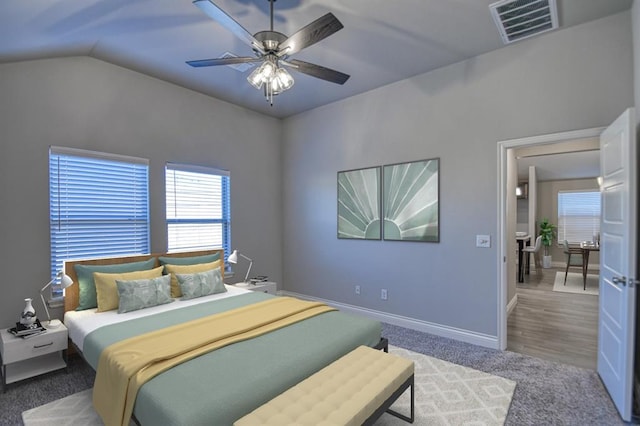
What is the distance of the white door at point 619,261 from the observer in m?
2.16

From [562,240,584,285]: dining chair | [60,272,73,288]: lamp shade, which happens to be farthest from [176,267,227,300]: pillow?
[562,240,584,285]: dining chair

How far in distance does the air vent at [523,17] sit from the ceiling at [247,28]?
7 centimetres

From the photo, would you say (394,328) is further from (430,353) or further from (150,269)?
(150,269)

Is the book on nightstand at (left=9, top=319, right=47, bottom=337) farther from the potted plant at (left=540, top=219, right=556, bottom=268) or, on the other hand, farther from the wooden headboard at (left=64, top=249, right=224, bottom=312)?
the potted plant at (left=540, top=219, right=556, bottom=268)

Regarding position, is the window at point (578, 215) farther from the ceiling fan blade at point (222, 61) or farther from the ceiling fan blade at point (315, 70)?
the ceiling fan blade at point (222, 61)

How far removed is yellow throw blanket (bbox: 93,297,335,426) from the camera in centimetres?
177

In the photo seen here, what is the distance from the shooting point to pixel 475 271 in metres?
3.50

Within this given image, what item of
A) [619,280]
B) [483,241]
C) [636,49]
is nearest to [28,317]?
[483,241]

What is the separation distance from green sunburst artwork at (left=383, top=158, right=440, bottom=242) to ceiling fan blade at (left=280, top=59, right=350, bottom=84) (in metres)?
1.78

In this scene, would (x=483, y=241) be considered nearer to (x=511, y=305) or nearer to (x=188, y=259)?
(x=511, y=305)

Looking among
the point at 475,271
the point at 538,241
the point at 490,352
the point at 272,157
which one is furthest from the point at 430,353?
the point at 538,241

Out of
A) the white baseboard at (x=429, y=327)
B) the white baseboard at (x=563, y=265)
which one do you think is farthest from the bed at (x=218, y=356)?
the white baseboard at (x=563, y=265)

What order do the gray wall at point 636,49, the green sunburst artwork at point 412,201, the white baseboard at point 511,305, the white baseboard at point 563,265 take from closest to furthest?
the gray wall at point 636,49 → the green sunburst artwork at point 412,201 → the white baseboard at point 511,305 → the white baseboard at point 563,265

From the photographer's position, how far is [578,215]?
8555mm
